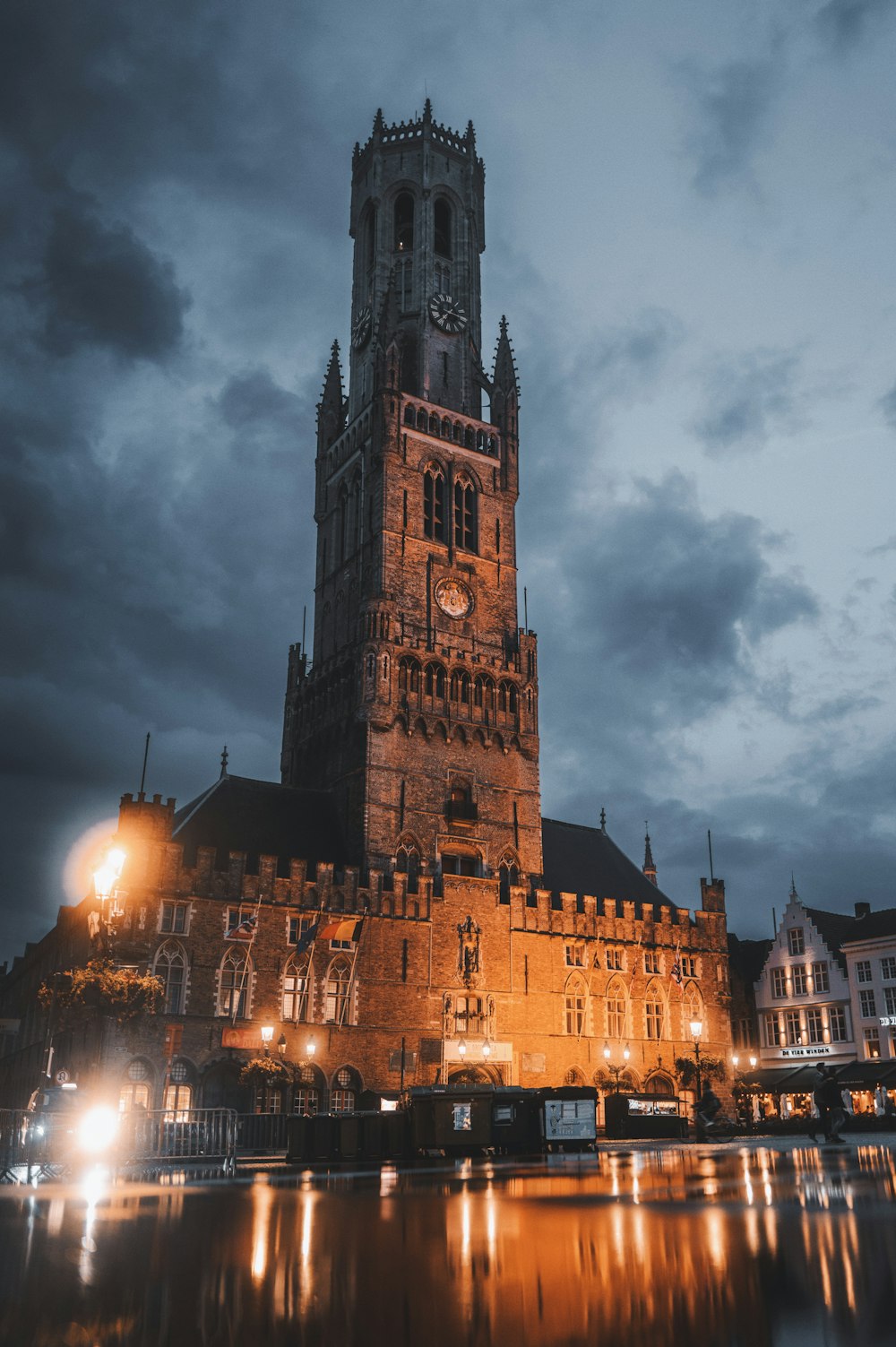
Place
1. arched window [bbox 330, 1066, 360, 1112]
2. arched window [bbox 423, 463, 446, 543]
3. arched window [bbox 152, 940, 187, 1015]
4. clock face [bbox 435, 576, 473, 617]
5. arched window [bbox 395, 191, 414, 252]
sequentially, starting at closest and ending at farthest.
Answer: arched window [bbox 152, 940, 187, 1015]
arched window [bbox 330, 1066, 360, 1112]
clock face [bbox 435, 576, 473, 617]
arched window [bbox 423, 463, 446, 543]
arched window [bbox 395, 191, 414, 252]

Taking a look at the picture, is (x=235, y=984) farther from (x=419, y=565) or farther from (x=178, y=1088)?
(x=419, y=565)

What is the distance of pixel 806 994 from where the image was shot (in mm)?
68312

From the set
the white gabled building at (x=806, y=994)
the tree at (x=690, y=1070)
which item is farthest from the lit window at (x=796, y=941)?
the tree at (x=690, y=1070)

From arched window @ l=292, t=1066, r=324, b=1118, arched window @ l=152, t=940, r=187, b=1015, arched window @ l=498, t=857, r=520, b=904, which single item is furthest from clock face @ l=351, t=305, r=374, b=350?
arched window @ l=292, t=1066, r=324, b=1118

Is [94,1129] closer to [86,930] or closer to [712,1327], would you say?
[86,930]

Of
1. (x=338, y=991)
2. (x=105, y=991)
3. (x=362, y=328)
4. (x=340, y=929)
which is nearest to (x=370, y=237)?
(x=362, y=328)

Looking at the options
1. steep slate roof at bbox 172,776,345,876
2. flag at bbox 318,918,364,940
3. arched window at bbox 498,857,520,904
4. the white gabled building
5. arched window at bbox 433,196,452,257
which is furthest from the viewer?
arched window at bbox 433,196,452,257

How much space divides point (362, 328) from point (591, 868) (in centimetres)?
3667

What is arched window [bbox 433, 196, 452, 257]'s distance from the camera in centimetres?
7288

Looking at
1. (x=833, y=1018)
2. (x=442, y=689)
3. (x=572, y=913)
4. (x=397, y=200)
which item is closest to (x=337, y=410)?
(x=397, y=200)

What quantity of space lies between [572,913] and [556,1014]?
5232 mm

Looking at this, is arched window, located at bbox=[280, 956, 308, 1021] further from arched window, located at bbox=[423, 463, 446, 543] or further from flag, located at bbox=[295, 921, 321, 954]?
arched window, located at bbox=[423, 463, 446, 543]

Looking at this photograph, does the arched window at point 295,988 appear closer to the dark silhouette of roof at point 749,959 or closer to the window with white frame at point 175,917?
the window with white frame at point 175,917

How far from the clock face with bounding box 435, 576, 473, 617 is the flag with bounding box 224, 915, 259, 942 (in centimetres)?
2122
